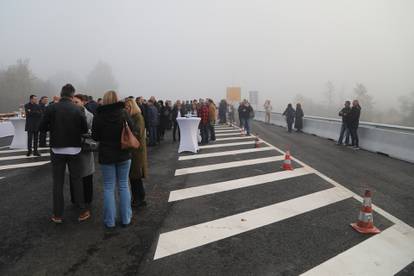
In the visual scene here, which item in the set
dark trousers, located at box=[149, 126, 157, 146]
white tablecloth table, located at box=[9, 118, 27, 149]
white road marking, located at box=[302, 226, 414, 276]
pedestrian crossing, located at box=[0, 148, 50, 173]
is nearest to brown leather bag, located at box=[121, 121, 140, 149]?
white road marking, located at box=[302, 226, 414, 276]

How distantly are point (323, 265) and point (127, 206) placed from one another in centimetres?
290

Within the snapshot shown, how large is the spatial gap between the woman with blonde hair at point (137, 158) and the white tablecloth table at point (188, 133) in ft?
20.3

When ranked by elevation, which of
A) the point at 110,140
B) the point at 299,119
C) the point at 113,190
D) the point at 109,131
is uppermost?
the point at 109,131

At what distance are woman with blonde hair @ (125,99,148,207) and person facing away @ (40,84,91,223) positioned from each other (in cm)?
83

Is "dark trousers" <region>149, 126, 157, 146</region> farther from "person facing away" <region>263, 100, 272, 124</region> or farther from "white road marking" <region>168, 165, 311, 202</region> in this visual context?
"person facing away" <region>263, 100, 272, 124</region>

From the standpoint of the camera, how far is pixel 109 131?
4840 mm

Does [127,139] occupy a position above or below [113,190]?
above

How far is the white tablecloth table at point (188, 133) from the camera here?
39.9 ft

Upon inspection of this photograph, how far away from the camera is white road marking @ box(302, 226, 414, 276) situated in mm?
3801

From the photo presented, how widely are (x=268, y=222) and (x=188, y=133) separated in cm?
732

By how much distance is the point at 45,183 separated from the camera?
7770mm

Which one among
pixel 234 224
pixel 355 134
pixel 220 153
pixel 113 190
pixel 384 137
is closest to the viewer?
pixel 113 190

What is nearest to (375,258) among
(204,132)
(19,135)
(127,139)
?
(127,139)

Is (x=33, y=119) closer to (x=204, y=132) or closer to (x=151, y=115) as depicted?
(x=151, y=115)
